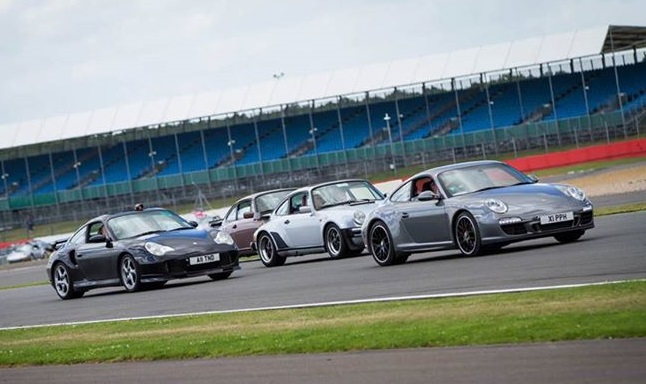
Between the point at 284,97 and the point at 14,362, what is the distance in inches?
2134

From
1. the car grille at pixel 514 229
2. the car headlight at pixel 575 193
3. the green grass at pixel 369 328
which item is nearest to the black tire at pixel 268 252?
the car grille at pixel 514 229

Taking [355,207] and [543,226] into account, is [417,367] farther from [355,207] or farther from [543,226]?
[355,207]

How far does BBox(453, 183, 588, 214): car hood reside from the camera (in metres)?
17.4

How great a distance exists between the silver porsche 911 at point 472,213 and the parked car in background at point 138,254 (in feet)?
9.17

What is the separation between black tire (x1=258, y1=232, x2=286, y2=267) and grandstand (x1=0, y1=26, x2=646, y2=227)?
30.6 metres

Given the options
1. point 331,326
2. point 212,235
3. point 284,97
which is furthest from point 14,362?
point 284,97

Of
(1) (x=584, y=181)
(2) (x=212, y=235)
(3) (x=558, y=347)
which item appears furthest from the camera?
(1) (x=584, y=181)

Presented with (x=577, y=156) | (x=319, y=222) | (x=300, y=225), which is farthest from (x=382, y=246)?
(x=577, y=156)

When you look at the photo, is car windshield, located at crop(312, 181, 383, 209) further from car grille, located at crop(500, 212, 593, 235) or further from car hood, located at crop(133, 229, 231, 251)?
car grille, located at crop(500, 212, 593, 235)

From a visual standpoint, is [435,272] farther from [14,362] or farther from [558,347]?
[558,347]

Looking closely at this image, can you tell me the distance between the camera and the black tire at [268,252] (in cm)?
2541

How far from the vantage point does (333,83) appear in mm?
66062

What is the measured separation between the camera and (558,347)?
8766mm

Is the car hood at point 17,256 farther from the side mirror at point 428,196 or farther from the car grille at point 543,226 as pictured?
the car grille at point 543,226
